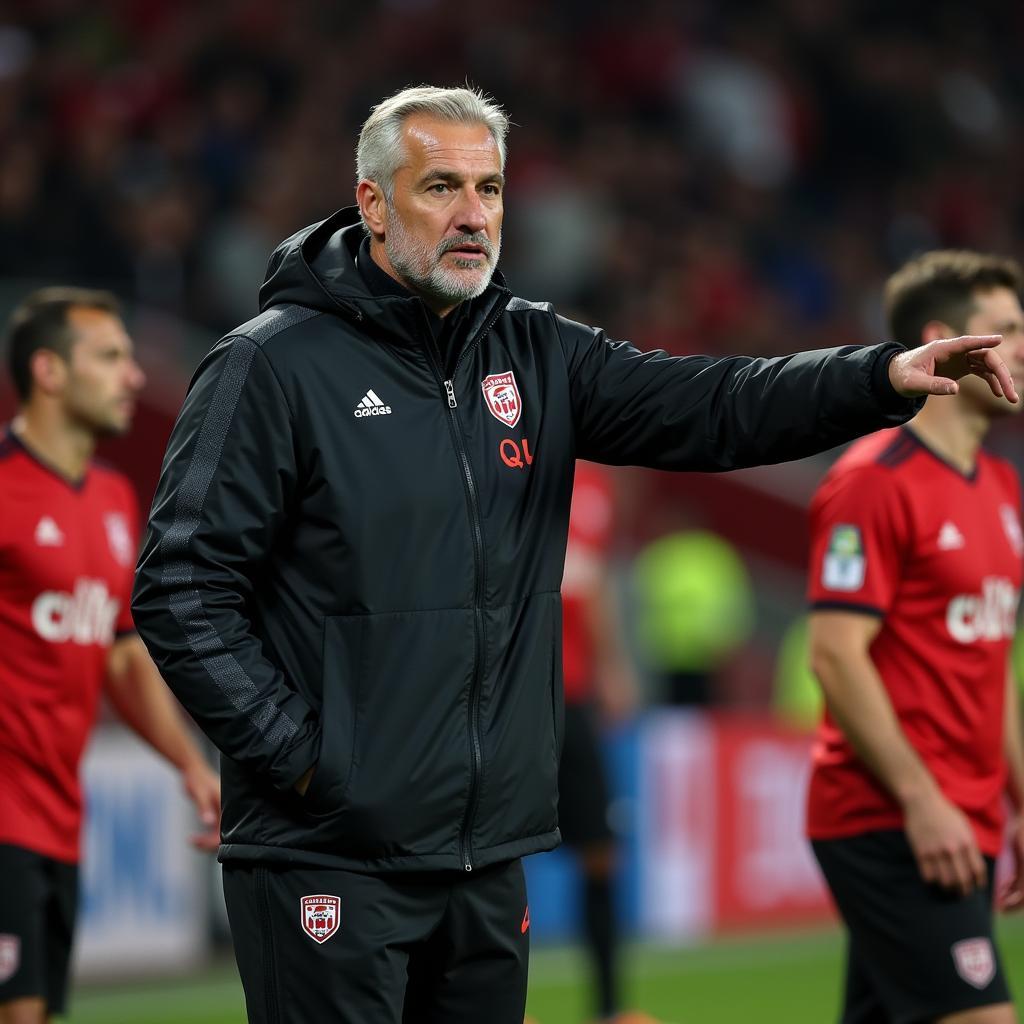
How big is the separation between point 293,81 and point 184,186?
1.61m

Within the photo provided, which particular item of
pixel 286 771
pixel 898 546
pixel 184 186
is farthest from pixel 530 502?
pixel 184 186

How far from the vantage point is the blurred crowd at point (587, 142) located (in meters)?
11.1

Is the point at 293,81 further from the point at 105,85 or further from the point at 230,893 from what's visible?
the point at 230,893

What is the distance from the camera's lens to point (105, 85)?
12.1 meters

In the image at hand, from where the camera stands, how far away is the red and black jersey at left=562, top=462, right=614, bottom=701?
7.15m

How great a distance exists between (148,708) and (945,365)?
2616 millimetres

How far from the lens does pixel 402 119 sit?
11.7ft

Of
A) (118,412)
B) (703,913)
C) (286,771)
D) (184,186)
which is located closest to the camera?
(286,771)

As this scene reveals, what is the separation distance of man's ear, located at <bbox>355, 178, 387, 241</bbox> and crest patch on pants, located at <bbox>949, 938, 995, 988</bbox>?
2135 mm

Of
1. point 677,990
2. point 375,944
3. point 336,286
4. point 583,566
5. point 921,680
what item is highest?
point 336,286

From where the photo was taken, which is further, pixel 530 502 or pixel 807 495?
pixel 807 495

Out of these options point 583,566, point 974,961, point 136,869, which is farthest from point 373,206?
point 136,869

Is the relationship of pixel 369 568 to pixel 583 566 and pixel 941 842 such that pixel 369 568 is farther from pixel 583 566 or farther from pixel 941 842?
pixel 583 566

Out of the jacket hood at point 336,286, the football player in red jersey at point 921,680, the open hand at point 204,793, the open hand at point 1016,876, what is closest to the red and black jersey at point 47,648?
the open hand at point 204,793
